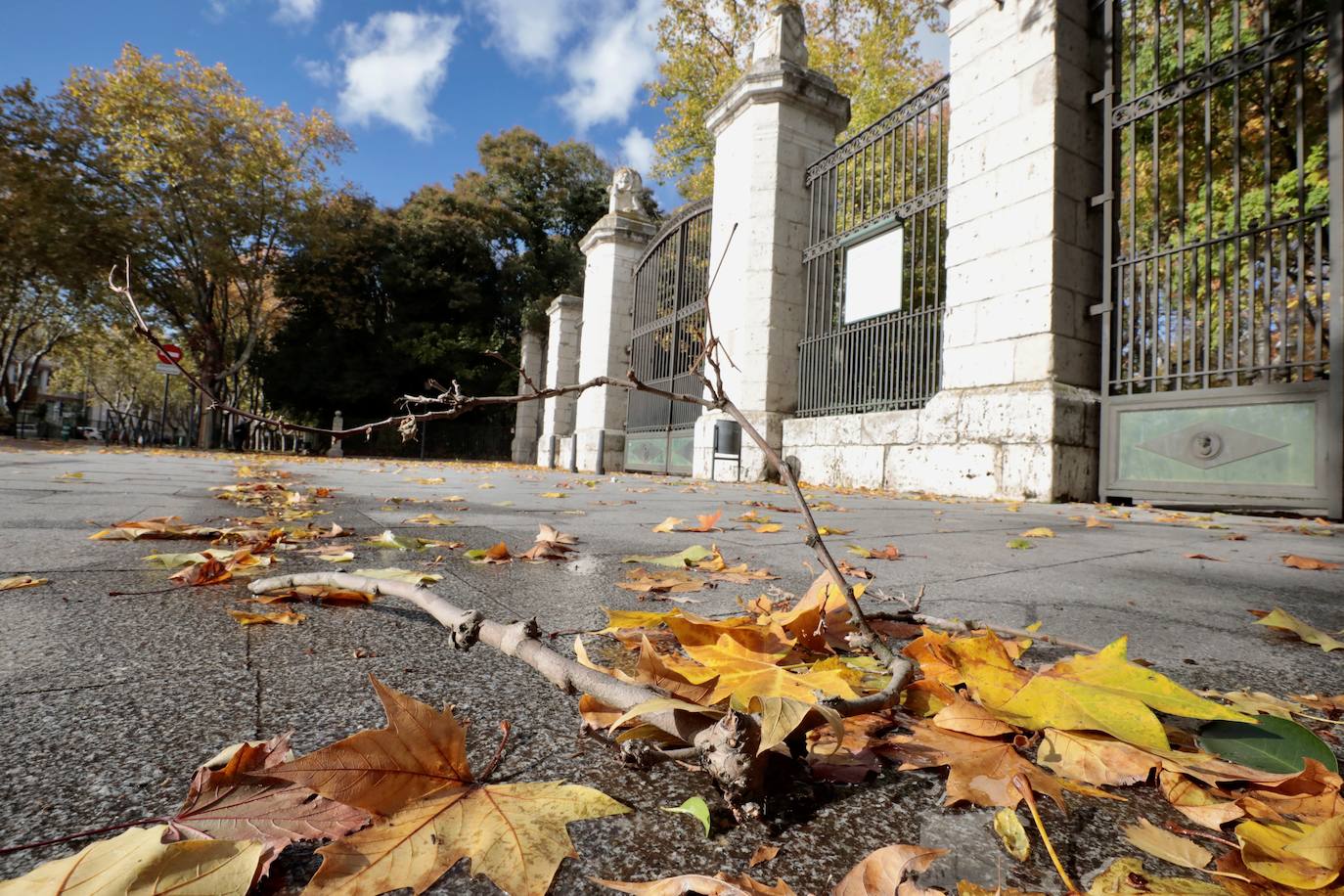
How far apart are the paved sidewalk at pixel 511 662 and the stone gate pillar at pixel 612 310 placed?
8.62 metres

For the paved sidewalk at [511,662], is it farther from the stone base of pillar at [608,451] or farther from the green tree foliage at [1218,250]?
the stone base of pillar at [608,451]

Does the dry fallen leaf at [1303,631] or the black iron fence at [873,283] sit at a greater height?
the black iron fence at [873,283]

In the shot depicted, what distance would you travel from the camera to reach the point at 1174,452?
460cm

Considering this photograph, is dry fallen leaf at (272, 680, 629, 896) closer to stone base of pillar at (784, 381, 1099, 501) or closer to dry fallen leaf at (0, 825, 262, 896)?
dry fallen leaf at (0, 825, 262, 896)

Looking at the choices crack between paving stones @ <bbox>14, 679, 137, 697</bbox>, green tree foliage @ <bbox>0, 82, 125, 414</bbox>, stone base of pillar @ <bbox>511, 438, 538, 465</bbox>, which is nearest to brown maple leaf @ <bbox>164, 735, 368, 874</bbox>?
crack between paving stones @ <bbox>14, 679, 137, 697</bbox>

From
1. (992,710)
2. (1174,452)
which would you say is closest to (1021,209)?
(1174,452)

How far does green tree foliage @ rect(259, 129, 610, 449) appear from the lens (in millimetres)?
22750

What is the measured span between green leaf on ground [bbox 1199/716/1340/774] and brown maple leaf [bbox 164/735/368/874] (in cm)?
90

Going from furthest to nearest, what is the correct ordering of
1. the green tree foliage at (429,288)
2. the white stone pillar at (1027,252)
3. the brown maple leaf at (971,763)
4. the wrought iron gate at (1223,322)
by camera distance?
the green tree foliage at (429,288) → the white stone pillar at (1027,252) → the wrought iron gate at (1223,322) → the brown maple leaf at (971,763)

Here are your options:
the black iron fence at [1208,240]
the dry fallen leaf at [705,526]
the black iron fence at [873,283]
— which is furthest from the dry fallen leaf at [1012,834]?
the black iron fence at [873,283]

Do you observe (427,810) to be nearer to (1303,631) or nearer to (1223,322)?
(1303,631)

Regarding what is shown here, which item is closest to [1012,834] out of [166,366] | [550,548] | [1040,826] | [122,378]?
[1040,826]

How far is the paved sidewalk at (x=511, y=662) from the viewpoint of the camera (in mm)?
553

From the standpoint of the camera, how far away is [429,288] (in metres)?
23.6
